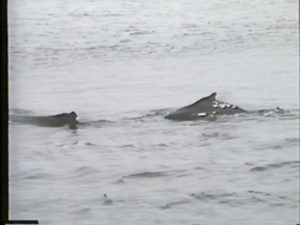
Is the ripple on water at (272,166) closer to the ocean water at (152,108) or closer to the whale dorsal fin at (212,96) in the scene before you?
the ocean water at (152,108)

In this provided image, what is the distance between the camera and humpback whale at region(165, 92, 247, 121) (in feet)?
6.29

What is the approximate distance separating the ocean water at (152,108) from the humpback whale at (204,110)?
2 cm

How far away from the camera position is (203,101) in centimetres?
192

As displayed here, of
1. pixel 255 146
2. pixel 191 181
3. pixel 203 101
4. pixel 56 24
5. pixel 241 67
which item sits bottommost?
pixel 191 181

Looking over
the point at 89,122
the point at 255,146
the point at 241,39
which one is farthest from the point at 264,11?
the point at 89,122

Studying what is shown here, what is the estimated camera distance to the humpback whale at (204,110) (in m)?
1.92

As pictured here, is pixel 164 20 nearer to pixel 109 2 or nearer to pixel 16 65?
pixel 109 2

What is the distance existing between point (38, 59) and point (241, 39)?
0.71 m

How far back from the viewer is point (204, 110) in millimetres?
1923

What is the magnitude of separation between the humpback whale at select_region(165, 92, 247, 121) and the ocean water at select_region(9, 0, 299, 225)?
2 cm
